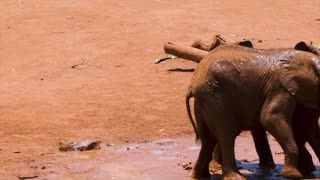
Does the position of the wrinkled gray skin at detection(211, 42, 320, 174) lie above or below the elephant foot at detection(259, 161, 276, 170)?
above

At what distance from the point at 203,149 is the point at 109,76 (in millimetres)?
5993

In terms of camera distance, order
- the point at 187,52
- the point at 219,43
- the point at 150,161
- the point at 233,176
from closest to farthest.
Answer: the point at 233,176
the point at 150,161
the point at 219,43
the point at 187,52

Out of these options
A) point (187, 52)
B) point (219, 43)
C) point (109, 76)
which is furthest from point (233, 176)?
point (109, 76)

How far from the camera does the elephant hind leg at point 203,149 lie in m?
8.11

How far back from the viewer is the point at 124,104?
12.1 metres

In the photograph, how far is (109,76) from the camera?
45.8 feet

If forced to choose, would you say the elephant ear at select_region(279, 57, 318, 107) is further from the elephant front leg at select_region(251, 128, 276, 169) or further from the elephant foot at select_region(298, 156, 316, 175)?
the elephant front leg at select_region(251, 128, 276, 169)

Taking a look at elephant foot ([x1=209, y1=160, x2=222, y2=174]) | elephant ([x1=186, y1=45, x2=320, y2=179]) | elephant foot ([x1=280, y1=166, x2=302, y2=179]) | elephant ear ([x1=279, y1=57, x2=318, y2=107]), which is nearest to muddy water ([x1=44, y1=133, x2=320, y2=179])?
elephant foot ([x1=209, y1=160, x2=222, y2=174])

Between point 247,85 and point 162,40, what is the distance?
854 cm

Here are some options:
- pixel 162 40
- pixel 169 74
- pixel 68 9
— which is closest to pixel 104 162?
pixel 169 74

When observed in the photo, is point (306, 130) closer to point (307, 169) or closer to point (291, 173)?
point (307, 169)

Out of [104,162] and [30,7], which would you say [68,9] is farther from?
[104,162]

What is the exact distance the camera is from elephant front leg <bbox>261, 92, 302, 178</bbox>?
25.2 feet

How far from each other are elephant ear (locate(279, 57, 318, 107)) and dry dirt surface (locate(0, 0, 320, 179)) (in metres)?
1.37
